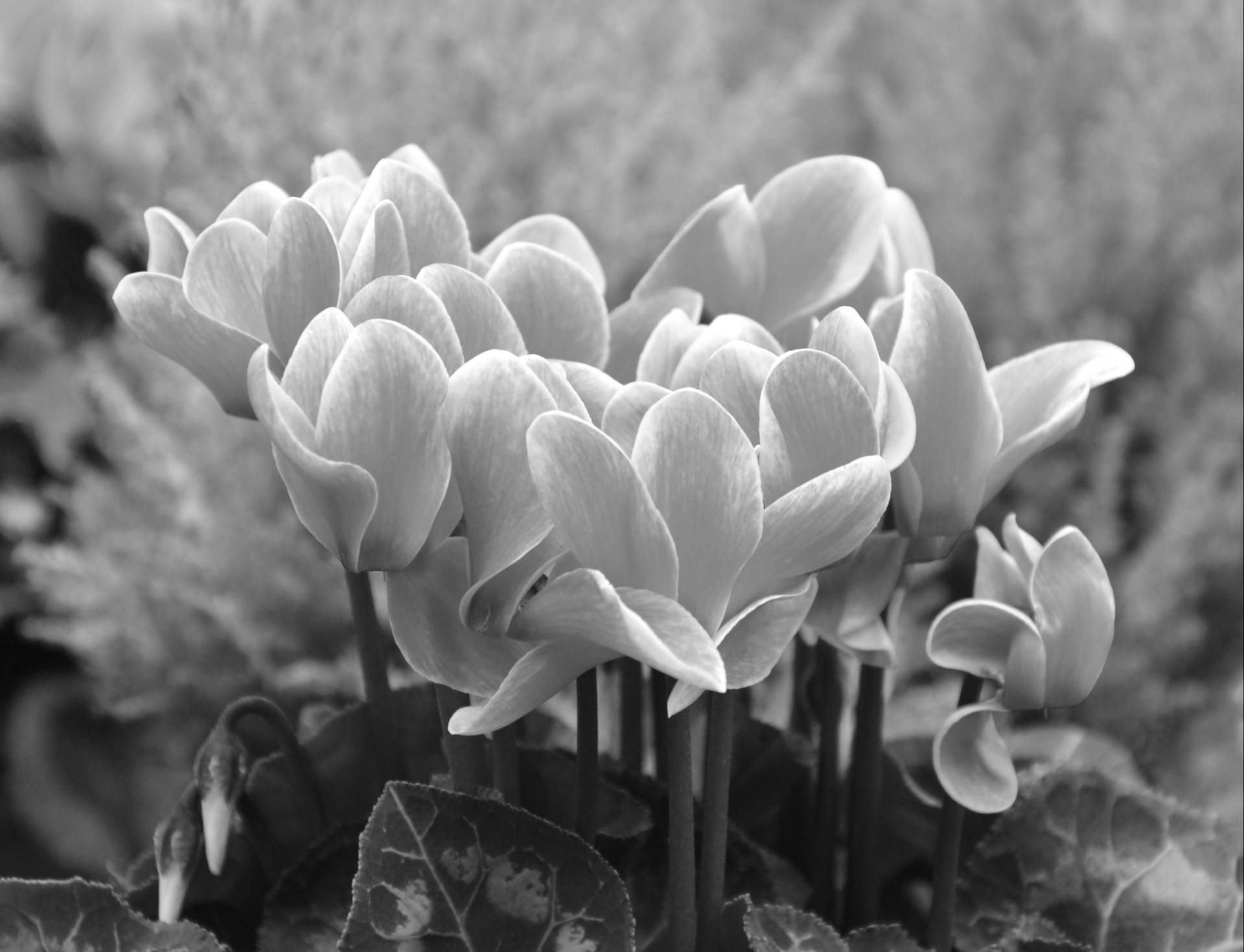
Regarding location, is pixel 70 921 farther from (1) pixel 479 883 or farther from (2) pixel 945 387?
(2) pixel 945 387

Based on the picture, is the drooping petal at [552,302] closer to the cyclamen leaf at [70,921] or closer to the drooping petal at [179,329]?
the drooping petal at [179,329]

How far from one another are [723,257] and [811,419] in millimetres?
112

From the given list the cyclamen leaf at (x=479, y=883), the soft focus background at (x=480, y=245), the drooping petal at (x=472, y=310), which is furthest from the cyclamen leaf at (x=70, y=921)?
the soft focus background at (x=480, y=245)

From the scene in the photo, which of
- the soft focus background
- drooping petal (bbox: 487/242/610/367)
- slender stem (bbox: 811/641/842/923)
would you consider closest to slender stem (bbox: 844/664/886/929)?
slender stem (bbox: 811/641/842/923)

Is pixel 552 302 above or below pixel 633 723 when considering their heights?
above

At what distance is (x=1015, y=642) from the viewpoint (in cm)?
30

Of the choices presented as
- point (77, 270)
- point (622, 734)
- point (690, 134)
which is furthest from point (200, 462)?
point (622, 734)

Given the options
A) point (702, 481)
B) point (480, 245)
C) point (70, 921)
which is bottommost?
point (70, 921)

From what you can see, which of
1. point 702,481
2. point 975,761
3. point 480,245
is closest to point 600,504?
point 702,481

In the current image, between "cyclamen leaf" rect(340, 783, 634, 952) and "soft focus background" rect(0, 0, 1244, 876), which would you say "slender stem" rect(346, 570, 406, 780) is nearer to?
"cyclamen leaf" rect(340, 783, 634, 952)

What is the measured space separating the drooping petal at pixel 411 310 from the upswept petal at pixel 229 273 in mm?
37

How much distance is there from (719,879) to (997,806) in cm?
7

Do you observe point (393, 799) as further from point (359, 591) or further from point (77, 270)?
point (77, 270)

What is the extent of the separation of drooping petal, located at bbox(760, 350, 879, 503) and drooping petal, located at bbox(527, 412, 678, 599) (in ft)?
0.11
